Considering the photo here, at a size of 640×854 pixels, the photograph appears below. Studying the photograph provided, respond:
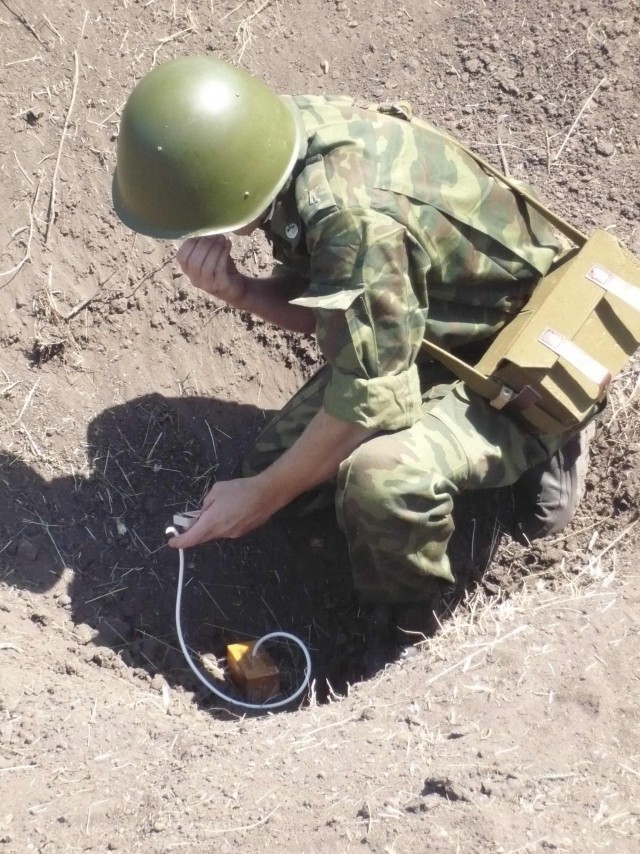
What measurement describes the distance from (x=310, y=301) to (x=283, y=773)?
1.36 metres

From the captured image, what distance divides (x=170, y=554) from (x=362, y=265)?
1.73m

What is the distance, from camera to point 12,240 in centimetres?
431

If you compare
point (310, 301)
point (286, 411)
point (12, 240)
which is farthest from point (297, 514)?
point (12, 240)

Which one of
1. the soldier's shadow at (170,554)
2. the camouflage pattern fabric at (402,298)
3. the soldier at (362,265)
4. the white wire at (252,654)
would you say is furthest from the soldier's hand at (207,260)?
the soldier's shadow at (170,554)

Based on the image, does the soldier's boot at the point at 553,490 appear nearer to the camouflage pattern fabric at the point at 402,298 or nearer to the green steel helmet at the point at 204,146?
the camouflage pattern fabric at the point at 402,298

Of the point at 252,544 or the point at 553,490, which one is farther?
the point at 252,544

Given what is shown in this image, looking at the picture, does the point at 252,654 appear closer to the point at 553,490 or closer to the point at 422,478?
the point at 422,478

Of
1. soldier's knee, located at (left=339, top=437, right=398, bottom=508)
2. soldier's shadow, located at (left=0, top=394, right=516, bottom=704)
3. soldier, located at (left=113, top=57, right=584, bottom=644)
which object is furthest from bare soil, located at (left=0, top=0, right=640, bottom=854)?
soldier's knee, located at (left=339, top=437, right=398, bottom=508)

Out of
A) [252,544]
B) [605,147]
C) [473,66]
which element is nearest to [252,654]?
[252,544]

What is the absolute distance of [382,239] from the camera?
2.84m

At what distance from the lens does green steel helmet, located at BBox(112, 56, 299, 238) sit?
285cm

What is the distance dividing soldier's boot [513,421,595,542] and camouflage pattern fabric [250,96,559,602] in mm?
320

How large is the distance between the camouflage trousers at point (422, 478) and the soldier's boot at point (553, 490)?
263 mm

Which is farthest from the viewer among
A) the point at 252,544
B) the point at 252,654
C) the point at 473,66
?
the point at 473,66
